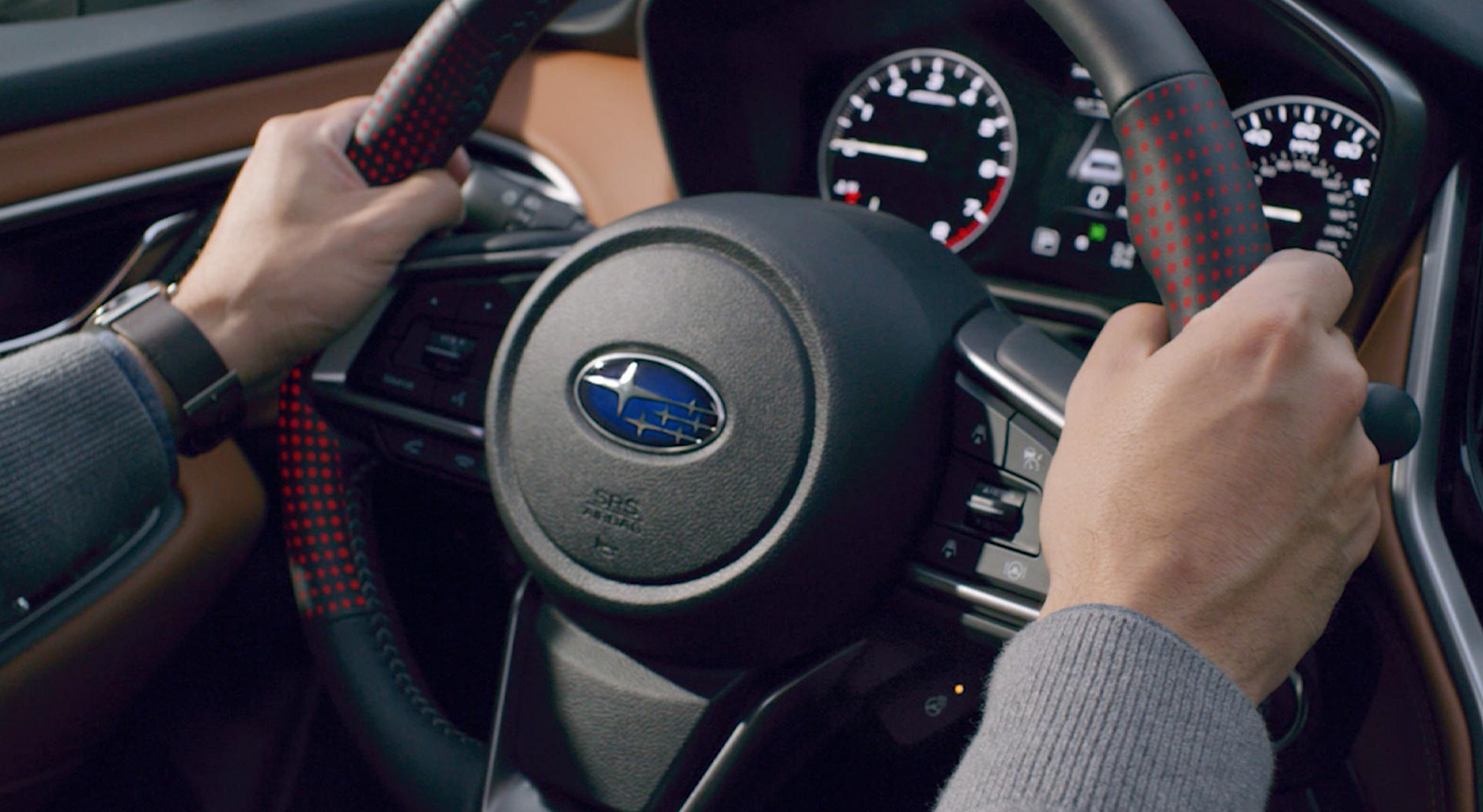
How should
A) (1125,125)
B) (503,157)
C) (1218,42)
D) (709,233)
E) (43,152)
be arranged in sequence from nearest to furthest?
(1125,125) < (709,233) < (1218,42) < (43,152) < (503,157)

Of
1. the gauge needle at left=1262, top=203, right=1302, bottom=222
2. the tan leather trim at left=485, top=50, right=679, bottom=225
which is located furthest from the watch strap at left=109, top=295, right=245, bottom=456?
the gauge needle at left=1262, top=203, right=1302, bottom=222

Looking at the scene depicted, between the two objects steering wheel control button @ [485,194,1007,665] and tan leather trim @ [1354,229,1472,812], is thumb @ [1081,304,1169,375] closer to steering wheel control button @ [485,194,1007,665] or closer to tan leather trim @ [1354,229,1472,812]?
steering wheel control button @ [485,194,1007,665]

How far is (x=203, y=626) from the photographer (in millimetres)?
1432

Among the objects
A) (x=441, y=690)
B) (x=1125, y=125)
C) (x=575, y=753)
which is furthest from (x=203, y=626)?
(x=1125, y=125)

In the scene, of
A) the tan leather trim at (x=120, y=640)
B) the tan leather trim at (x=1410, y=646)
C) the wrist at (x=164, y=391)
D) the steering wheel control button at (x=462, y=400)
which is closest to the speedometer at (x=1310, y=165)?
the tan leather trim at (x=1410, y=646)

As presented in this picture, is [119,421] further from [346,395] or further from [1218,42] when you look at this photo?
[1218,42]

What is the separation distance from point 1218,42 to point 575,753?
2.76ft

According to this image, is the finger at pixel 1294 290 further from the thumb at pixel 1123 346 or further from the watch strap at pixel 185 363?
the watch strap at pixel 185 363

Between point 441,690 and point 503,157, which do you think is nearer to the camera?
point 441,690

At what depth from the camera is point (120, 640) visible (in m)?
1.27

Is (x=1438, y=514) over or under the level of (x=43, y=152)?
under

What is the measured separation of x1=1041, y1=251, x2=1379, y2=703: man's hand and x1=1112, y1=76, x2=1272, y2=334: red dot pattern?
0.02 meters

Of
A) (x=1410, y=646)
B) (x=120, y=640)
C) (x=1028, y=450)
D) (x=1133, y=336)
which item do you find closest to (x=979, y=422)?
(x=1028, y=450)

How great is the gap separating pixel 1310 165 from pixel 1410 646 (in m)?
0.46
